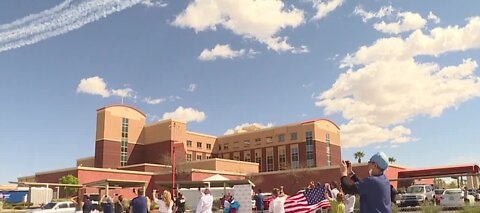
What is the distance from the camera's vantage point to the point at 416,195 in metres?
30.8

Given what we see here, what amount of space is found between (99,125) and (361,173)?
41.6 metres

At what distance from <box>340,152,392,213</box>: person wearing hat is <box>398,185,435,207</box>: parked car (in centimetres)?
2574

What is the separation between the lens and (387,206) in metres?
4.94

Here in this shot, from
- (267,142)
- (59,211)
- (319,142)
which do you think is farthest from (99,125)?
(59,211)

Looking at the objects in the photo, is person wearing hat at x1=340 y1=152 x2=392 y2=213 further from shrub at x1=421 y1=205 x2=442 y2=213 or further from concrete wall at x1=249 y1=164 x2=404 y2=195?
concrete wall at x1=249 y1=164 x2=404 y2=195

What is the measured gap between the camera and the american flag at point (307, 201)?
40.8 feet

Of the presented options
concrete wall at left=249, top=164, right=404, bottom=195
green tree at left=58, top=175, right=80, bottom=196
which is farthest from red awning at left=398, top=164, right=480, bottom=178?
green tree at left=58, top=175, right=80, bottom=196

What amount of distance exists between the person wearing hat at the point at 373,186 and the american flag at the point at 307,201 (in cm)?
757

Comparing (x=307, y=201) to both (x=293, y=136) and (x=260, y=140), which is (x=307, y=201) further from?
(x=260, y=140)

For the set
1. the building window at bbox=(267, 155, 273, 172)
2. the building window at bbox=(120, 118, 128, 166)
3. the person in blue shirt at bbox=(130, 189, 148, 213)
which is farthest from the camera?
the building window at bbox=(267, 155, 273, 172)

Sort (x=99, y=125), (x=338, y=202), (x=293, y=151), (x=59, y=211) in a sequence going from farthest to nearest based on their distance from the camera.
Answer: (x=293, y=151) < (x=99, y=125) < (x=59, y=211) < (x=338, y=202)

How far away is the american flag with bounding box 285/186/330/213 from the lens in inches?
490

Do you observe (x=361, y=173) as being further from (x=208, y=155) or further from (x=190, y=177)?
(x=208, y=155)

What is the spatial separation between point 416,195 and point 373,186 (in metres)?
28.1
